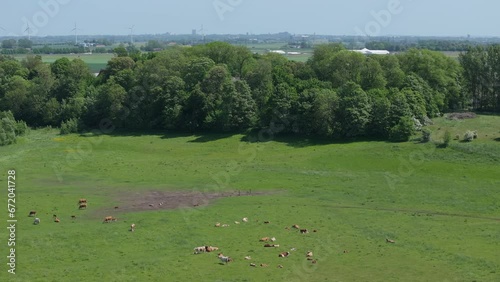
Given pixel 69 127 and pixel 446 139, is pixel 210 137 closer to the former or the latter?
pixel 69 127

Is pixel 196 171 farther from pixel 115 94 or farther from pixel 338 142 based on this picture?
pixel 115 94

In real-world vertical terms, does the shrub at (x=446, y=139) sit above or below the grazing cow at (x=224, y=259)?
above

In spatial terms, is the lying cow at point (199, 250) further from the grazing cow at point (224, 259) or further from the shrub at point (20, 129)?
the shrub at point (20, 129)

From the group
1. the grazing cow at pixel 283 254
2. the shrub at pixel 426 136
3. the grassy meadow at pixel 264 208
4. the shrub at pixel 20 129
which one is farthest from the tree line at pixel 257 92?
the grazing cow at pixel 283 254

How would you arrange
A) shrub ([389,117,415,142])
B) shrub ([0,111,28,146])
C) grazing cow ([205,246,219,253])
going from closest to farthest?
grazing cow ([205,246,219,253]) → shrub ([389,117,415,142]) → shrub ([0,111,28,146])

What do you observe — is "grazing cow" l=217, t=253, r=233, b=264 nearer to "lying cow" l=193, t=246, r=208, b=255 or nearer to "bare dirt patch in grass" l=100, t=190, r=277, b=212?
"lying cow" l=193, t=246, r=208, b=255

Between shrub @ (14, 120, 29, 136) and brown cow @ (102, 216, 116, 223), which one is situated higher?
shrub @ (14, 120, 29, 136)

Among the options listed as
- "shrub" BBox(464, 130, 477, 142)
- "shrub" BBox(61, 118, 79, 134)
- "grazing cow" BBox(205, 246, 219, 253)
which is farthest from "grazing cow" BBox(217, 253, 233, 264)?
"shrub" BBox(61, 118, 79, 134)
